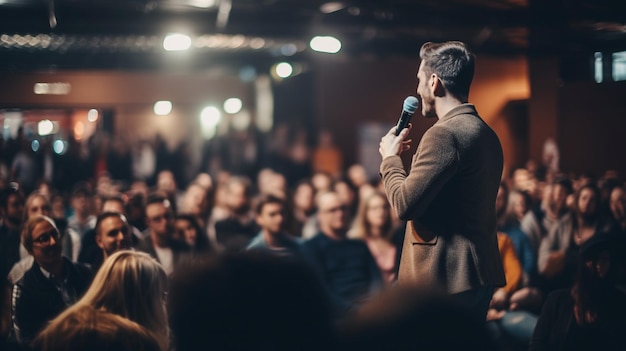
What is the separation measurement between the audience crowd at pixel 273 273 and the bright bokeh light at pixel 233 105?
8.38 metres

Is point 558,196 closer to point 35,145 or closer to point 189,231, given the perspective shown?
point 189,231

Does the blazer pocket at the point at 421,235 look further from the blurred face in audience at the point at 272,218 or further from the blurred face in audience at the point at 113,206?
the blurred face in audience at the point at 113,206

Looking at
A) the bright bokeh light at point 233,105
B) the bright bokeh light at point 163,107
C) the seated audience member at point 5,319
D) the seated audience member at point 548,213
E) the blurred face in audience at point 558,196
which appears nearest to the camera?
the seated audience member at point 5,319

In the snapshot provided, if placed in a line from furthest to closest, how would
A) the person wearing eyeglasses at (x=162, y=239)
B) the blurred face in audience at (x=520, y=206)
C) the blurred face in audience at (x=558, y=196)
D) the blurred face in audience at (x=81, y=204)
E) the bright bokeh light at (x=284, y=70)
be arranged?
the bright bokeh light at (x=284, y=70)
the blurred face in audience at (x=81, y=204)
the blurred face in audience at (x=520, y=206)
the blurred face in audience at (x=558, y=196)
the person wearing eyeglasses at (x=162, y=239)

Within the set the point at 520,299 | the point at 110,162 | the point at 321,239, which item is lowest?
the point at 520,299

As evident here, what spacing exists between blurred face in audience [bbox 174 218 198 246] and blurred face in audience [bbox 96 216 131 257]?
129 cm

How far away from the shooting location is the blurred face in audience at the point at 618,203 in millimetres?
6539

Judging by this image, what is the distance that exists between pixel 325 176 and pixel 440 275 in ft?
24.4

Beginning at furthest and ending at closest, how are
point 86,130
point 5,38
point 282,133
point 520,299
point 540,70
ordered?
point 282,133
point 5,38
point 540,70
point 86,130
point 520,299

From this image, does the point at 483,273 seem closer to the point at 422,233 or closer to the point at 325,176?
the point at 422,233

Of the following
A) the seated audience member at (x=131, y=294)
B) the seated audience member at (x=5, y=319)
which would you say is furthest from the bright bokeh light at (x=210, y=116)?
the seated audience member at (x=131, y=294)

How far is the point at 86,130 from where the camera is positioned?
749cm

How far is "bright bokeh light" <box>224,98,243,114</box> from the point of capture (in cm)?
1811

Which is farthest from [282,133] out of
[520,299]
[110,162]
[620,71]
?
[520,299]
